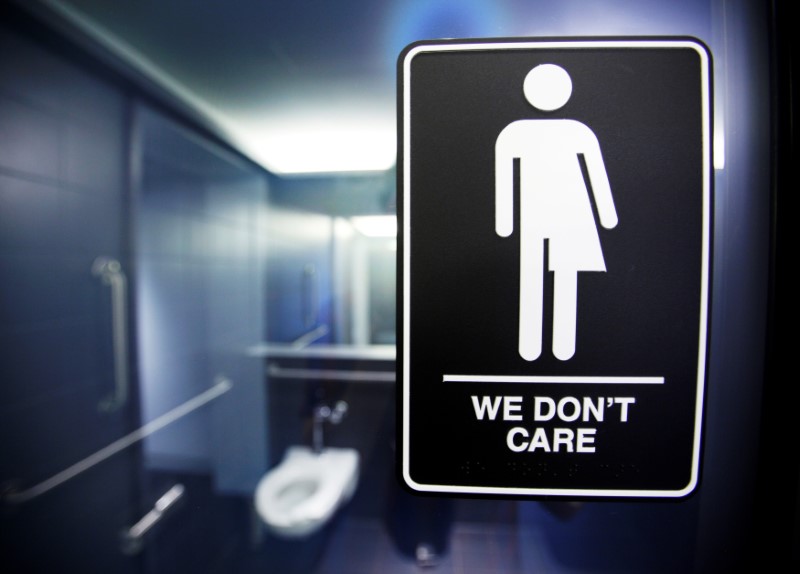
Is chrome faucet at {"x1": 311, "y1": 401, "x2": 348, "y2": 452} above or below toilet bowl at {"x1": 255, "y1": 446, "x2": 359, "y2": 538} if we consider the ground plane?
above

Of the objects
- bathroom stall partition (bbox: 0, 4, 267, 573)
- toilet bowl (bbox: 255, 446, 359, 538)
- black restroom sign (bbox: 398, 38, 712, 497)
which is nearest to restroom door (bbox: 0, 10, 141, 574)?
bathroom stall partition (bbox: 0, 4, 267, 573)

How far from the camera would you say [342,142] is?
1.51 metres

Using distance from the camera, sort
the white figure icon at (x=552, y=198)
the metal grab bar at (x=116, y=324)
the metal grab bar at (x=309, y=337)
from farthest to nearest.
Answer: the metal grab bar at (x=309, y=337) < the metal grab bar at (x=116, y=324) < the white figure icon at (x=552, y=198)

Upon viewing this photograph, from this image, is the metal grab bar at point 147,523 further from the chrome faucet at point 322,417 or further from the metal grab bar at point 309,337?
the metal grab bar at point 309,337

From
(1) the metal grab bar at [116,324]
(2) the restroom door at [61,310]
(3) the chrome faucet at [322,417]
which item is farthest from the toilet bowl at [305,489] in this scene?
(1) the metal grab bar at [116,324]

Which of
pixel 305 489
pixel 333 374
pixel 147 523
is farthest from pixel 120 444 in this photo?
pixel 333 374

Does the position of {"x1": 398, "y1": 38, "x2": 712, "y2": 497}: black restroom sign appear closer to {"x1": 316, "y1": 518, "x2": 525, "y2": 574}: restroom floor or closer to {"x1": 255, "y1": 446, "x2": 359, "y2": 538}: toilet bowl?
{"x1": 316, "y1": 518, "x2": 525, "y2": 574}: restroom floor

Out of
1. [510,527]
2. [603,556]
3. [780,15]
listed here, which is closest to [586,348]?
[603,556]

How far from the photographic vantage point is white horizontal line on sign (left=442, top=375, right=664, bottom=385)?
42 cm

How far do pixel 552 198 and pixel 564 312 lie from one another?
141 millimetres

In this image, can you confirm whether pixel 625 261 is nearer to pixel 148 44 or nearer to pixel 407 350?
pixel 407 350

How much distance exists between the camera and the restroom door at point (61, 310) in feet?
2.93

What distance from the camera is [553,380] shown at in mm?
422

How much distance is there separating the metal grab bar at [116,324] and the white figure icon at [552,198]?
1324mm
